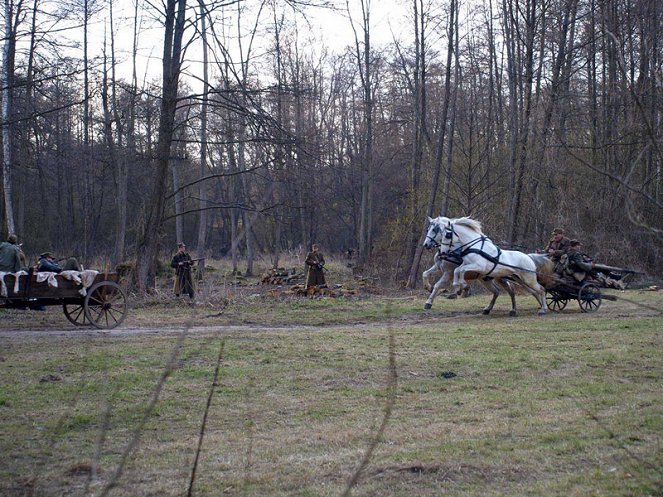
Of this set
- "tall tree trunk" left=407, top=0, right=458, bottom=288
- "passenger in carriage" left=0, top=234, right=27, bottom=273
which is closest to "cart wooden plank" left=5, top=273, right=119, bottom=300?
"passenger in carriage" left=0, top=234, right=27, bottom=273

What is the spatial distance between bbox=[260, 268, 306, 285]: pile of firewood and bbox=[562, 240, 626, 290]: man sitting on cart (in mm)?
16904

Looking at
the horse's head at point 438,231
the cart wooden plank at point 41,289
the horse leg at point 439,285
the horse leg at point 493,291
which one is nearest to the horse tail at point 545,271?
the horse leg at point 493,291

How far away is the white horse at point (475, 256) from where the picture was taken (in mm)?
18203

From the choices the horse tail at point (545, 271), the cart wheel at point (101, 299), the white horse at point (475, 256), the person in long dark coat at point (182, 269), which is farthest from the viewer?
the person in long dark coat at point (182, 269)

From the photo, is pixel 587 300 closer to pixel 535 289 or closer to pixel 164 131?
pixel 535 289

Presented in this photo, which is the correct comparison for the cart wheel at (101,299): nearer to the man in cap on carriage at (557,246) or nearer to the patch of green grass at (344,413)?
the patch of green grass at (344,413)

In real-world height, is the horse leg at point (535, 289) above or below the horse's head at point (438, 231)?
below

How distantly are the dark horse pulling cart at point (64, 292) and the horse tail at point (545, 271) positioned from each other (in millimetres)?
9794

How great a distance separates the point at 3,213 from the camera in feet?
85.4

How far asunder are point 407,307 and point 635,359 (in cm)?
940

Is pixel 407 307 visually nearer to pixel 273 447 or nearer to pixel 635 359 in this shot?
pixel 635 359

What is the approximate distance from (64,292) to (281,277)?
64.7 feet

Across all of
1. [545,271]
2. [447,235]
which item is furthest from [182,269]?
[545,271]

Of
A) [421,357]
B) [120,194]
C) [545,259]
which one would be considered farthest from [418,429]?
[120,194]
